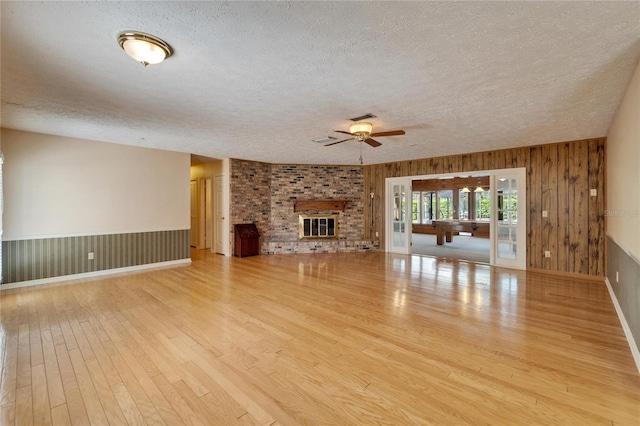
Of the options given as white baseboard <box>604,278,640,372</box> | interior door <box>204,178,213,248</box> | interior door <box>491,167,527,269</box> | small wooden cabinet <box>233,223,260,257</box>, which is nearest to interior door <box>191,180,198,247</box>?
interior door <box>204,178,213,248</box>

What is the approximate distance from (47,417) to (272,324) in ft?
5.62

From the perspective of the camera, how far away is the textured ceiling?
1677 mm

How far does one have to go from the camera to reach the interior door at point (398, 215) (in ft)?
24.0

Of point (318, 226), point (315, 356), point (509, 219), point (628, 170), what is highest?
point (628, 170)

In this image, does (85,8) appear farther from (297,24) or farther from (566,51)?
(566,51)

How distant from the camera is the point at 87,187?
4902 millimetres

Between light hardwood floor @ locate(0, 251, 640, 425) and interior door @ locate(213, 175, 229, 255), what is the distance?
2.88 m

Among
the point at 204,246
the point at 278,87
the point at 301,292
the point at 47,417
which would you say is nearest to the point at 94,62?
the point at 278,87

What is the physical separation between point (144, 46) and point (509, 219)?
21.2ft

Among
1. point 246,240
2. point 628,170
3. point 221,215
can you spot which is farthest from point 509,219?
point 221,215

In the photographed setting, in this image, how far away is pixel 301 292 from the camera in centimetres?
407

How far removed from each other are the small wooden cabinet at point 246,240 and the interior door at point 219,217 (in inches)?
12.9

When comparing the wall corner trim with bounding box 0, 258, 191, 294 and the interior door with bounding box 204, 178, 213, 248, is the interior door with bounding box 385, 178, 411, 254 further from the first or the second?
the wall corner trim with bounding box 0, 258, 191, 294

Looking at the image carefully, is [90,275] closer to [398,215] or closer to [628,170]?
[398,215]
